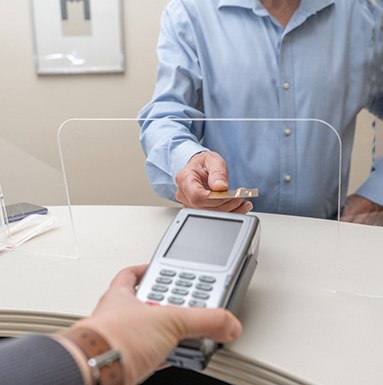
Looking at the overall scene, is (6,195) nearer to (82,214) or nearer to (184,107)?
(82,214)

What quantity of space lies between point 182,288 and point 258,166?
1.17ft

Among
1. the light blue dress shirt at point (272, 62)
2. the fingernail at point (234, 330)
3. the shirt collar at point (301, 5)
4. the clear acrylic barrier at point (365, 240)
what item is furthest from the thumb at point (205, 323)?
the shirt collar at point (301, 5)

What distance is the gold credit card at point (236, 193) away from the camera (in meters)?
0.68

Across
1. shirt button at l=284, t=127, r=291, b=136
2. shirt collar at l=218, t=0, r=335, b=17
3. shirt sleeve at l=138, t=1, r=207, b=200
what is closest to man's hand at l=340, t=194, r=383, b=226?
shirt button at l=284, t=127, r=291, b=136

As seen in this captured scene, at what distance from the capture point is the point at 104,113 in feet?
6.51

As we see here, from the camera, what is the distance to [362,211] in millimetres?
829

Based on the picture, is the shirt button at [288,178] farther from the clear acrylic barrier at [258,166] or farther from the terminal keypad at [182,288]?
the terminal keypad at [182,288]

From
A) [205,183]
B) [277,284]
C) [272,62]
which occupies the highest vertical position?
[272,62]

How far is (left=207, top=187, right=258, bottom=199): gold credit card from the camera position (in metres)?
0.68

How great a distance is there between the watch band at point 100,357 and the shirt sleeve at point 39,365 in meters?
0.01

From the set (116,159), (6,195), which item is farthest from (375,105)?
(6,195)

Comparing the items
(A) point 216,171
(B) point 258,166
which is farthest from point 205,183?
(B) point 258,166

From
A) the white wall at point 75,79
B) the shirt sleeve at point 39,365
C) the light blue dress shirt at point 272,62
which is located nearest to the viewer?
the shirt sleeve at point 39,365

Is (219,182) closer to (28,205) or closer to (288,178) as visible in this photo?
(288,178)
